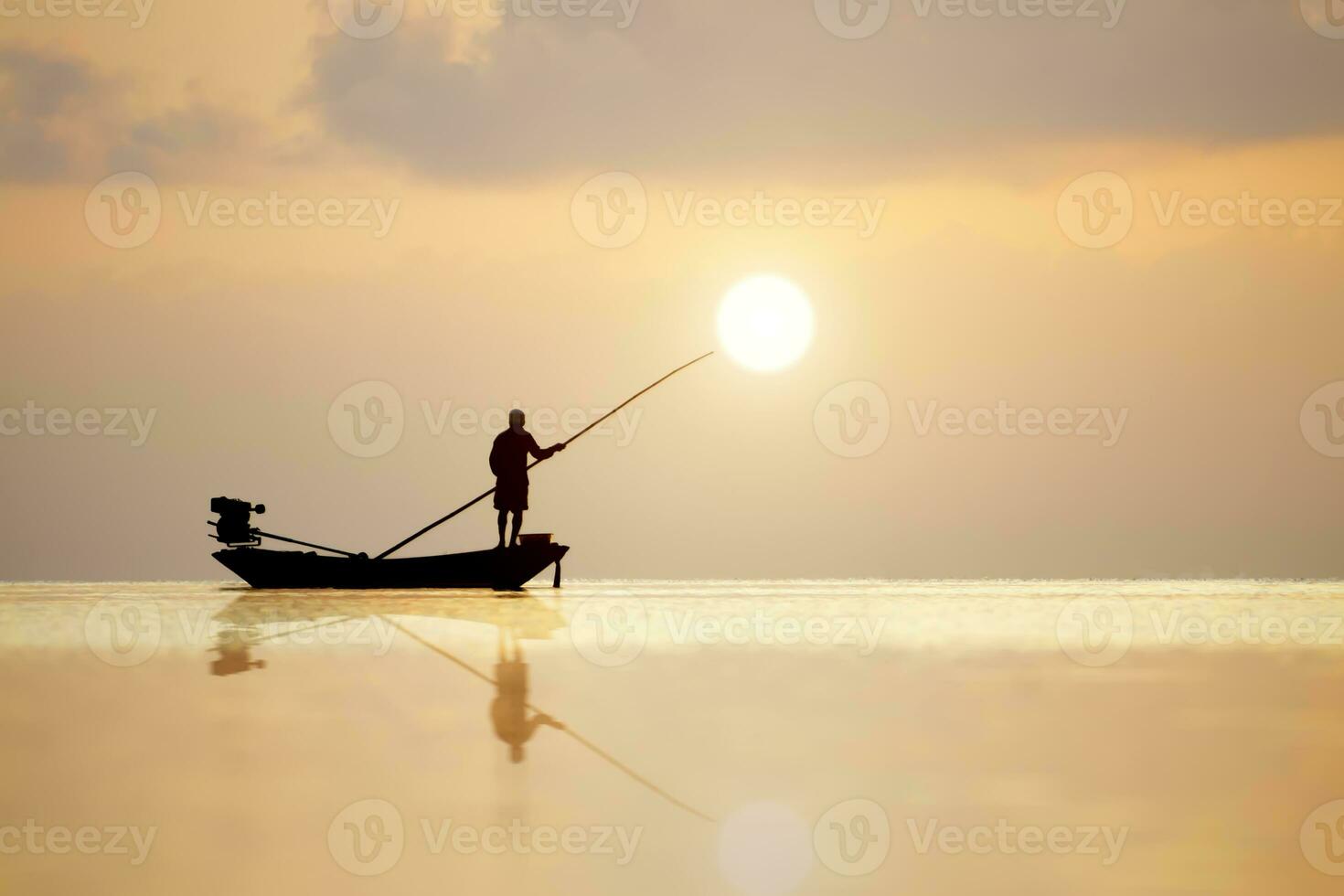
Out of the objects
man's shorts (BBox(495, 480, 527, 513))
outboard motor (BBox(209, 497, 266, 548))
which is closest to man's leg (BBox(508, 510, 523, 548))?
man's shorts (BBox(495, 480, 527, 513))

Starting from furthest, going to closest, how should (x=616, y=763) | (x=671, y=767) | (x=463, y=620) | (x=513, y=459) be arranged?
1. (x=513, y=459)
2. (x=463, y=620)
3. (x=616, y=763)
4. (x=671, y=767)

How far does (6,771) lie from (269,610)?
12.4m

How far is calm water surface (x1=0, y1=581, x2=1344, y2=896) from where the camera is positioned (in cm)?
444

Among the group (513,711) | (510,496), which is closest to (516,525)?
(510,496)

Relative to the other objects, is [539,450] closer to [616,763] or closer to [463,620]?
[463,620]

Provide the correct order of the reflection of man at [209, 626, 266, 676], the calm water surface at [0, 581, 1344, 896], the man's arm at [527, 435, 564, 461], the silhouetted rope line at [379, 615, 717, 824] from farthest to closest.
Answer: the man's arm at [527, 435, 564, 461]
the reflection of man at [209, 626, 266, 676]
the silhouetted rope line at [379, 615, 717, 824]
the calm water surface at [0, 581, 1344, 896]

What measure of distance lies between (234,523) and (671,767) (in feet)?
80.2

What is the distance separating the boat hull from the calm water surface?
11.0m

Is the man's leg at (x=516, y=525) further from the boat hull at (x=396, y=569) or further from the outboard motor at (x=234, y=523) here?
the outboard motor at (x=234, y=523)

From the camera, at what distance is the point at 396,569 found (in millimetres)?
24922

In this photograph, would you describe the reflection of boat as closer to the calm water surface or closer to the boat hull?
the calm water surface

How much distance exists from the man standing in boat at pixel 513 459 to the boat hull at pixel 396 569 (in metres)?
0.83

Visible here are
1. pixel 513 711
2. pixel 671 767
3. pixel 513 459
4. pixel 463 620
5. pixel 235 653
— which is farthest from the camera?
pixel 513 459

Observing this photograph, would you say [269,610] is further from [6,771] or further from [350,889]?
[350,889]
